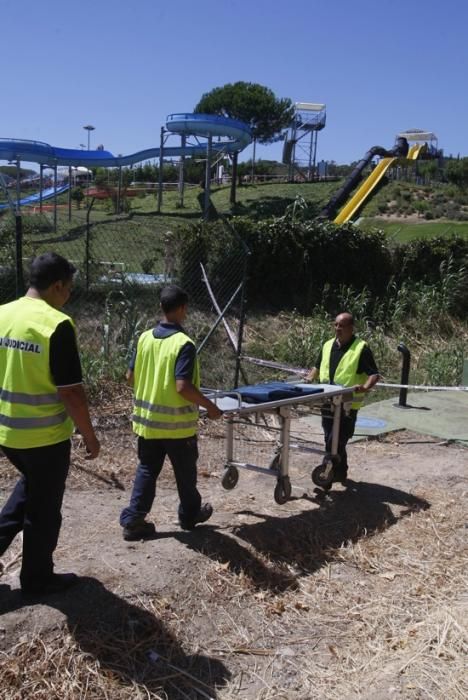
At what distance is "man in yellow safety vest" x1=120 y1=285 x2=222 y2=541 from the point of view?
423 centimetres

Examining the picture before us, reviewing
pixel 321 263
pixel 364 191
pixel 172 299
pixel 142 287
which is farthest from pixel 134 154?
pixel 172 299

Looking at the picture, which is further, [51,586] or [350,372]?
[350,372]

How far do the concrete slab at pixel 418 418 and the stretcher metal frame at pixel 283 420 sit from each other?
6.59 feet

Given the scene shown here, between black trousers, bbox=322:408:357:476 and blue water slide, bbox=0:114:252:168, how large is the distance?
20.7 metres

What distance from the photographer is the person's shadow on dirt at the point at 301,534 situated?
4.42 meters

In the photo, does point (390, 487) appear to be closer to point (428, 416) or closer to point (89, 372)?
point (428, 416)

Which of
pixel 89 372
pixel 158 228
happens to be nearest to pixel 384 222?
pixel 158 228

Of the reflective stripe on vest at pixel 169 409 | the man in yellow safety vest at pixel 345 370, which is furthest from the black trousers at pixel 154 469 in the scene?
the man in yellow safety vest at pixel 345 370

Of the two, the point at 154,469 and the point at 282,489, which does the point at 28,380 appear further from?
the point at 282,489

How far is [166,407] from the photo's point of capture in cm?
430

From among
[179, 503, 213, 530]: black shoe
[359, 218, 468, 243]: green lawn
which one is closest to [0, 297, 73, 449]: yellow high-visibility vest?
[179, 503, 213, 530]: black shoe

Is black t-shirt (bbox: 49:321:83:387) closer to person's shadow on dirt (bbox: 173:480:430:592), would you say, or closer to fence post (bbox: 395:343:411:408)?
person's shadow on dirt (bbox: 173:480:430:592)

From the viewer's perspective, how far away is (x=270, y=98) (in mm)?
58219

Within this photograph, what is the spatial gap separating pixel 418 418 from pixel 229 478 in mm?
3778
